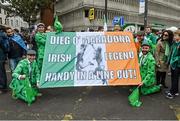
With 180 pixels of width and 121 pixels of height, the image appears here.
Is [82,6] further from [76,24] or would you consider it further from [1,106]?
[1,106]

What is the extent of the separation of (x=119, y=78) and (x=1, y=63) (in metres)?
3.13

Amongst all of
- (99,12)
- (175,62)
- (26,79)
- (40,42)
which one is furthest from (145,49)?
(99,12)

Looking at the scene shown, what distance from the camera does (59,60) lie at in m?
7.20

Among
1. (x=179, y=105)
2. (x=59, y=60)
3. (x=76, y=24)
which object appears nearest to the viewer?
(x=179, y=105)

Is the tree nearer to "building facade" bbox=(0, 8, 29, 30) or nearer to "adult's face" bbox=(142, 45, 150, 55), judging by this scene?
"adult's face" bbox=(142, 45, 150, 55)

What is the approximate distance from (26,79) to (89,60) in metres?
1.57

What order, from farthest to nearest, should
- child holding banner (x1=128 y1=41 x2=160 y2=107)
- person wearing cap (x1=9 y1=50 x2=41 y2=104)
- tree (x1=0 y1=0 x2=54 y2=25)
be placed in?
tree (x1=0 y1=0 x2=54 y2=25)
child holding banner (x1=128 y1=41 x2=160 y2=107)
person wearing cap (x1=9 y1=50 x2=41 y2=104)

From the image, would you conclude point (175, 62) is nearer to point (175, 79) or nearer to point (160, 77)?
point (175, 79)

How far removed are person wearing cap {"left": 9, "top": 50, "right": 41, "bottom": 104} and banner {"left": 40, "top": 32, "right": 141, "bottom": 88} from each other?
0.87 feet

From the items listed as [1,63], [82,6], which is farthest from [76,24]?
[1,63]

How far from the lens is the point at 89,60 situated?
7.27m

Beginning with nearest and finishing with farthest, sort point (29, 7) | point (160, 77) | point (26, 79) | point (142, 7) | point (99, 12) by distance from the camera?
point (26, 79) → point (160, 77) → point (142, 7) → point (29, 7) → point (99, 12)

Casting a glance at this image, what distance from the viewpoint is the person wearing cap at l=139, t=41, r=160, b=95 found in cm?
712

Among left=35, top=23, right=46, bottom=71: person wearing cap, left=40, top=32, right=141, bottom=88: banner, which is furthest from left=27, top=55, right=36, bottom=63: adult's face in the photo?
left=35, top=23, right=46, bottom=71: person wearing cap
